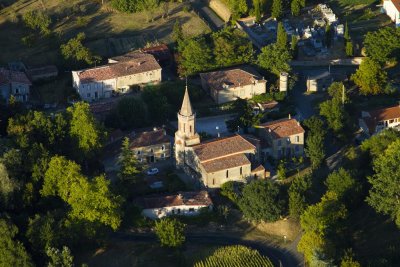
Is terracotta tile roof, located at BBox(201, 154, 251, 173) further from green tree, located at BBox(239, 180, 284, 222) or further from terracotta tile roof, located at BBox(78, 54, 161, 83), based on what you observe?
terracotta tile roof, located at BBox(78, 54, 161, 83)

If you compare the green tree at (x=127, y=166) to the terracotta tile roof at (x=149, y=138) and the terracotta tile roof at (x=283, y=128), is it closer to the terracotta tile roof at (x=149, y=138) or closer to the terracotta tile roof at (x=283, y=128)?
the terracotta tile roof at (x=149, y=138)

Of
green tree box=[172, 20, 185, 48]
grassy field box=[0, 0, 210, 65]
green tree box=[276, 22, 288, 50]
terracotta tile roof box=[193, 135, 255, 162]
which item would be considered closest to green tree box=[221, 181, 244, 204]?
terracotta tile roof box=[193, 135, 255, 162]

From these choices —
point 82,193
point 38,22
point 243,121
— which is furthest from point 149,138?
point 38,22

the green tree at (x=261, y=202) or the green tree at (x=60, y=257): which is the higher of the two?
the green tree at (x=261, y=202)

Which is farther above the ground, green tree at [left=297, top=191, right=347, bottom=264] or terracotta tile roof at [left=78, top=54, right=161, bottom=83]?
terracotta tile roof at [left=78, top=54, right=161, bottom=83]

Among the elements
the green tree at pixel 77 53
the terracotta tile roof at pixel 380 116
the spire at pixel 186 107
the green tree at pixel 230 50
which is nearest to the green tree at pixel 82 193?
the spire at pixel 186 107

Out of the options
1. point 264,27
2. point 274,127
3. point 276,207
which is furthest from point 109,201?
point 264,27
